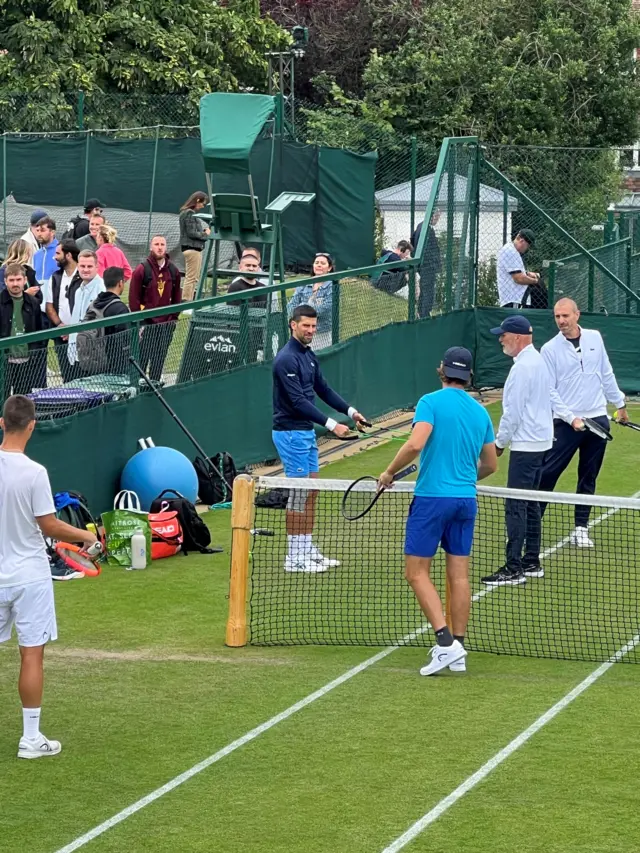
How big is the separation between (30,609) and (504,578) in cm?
466

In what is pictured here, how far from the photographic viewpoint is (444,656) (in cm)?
909

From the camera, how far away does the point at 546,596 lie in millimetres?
11062

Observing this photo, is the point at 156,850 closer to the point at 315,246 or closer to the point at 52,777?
the point at 52,777

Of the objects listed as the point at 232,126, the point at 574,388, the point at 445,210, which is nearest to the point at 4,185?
the point at 445,210

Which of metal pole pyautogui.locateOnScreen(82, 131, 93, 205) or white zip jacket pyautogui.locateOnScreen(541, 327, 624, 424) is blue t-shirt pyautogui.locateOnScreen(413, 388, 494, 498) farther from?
metal pole pyautogui.locateOnScreen(82, 131, 93, 205)

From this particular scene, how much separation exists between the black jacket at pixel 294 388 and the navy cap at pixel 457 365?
105 inches

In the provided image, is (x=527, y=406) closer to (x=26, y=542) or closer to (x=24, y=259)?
(x=26, y=542)

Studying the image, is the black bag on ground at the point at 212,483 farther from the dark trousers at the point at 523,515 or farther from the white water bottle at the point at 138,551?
the dark trousers at the point at 523,515

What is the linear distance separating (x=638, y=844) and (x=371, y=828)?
1198 millimetres

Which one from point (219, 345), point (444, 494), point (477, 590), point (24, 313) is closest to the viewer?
point (444, 494)

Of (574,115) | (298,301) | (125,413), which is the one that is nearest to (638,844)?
(125,413)

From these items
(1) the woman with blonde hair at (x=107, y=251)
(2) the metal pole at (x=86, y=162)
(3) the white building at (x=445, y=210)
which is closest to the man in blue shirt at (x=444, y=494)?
(1) the woman with blonde hair at (x=107, y=251)

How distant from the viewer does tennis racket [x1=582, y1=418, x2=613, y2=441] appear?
40.3 ft

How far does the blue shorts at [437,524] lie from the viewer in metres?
9.09
